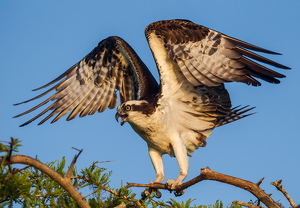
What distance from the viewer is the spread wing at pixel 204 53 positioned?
668 cm

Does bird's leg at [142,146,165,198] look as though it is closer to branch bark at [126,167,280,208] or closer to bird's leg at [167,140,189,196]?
bird's leg at [167,140,189,196]

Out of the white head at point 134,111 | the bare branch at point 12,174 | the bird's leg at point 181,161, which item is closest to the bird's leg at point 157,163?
the bird's leg at point 181,161

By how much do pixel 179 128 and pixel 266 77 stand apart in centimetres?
193

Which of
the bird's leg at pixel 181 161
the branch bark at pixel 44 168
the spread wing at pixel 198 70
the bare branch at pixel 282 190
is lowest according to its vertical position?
the bare branch at pixel 282 190

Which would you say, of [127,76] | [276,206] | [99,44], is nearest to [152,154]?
[127,76]

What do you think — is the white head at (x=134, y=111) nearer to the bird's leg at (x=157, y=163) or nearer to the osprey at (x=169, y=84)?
the osprey at (x=169, y=84)

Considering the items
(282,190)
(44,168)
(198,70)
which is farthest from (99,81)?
(282,190)

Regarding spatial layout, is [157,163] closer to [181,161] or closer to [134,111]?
[181,161]

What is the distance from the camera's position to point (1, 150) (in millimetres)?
4035

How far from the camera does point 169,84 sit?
296 inches

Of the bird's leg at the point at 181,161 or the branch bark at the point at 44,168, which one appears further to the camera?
the bird's leg at the point at 181,161

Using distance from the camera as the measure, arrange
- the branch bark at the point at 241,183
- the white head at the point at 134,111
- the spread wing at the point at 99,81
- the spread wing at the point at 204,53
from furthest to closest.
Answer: the spread wing at the point at 99,81
the white head at the point at 134,111
the spread wing at the point at 204,53
the branch bark at the point at 241,183

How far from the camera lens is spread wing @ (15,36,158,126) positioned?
8.48m

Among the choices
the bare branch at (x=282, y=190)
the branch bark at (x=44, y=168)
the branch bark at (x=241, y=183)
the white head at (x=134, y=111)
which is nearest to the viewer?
the branch bark at (x=44, y=168)
